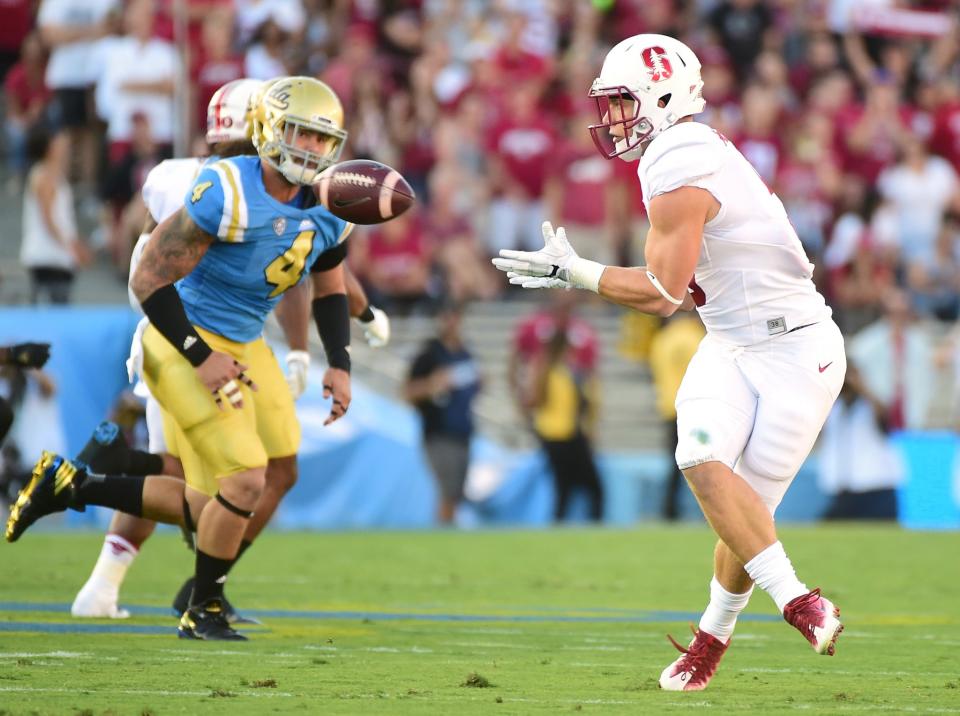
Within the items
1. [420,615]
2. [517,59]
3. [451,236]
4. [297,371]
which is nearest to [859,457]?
[451,236]

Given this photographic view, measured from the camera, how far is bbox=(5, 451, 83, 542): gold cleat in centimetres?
616

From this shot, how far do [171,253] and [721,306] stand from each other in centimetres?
187

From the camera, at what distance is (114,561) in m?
6.66

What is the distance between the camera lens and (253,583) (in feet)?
27.4

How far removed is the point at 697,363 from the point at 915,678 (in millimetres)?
1149

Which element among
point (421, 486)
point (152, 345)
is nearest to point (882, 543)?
point (421, 486)

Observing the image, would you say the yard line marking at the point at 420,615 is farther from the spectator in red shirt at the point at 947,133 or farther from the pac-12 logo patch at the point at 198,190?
the spectator in red shirt at the point at 947,133

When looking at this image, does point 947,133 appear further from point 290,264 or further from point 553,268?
point 553,268

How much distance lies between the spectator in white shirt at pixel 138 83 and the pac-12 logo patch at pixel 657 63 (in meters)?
7.87

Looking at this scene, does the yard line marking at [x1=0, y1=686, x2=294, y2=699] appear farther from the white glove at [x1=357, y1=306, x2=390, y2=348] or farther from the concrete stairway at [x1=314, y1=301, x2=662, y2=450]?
the concrete stairway at [x1=314, y1=301, x2=662, y2=450]

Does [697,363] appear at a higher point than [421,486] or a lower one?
higher

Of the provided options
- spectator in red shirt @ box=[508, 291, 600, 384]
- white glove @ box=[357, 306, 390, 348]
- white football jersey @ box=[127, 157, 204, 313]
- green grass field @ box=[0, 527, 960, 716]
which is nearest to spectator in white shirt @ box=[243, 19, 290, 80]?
spectator in red shirt @ box=[508, 291, 600, 384]

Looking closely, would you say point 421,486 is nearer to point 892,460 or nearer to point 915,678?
point 892,460

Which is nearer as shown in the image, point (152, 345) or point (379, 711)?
point (379, 711)
